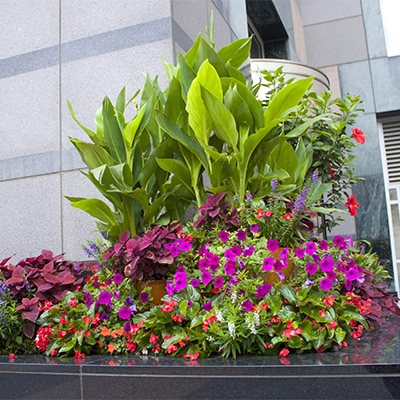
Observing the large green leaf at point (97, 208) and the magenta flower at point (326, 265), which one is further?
the large green leaf at point (97, 208)

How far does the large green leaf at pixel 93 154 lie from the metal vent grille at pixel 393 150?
507 centimetres

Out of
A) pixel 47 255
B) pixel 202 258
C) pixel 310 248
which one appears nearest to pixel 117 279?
pixel 202 258

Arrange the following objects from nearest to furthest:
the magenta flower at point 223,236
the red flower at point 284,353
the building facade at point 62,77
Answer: the red flower at point 284,353 < the magenta flower at point 223,236 < the building facade at point 62,77

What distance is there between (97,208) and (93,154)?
261 millimetres

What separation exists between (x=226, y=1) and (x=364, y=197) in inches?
135

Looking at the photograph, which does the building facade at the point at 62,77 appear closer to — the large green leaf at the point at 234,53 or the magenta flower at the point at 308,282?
the large green leaf at the point at 234,53

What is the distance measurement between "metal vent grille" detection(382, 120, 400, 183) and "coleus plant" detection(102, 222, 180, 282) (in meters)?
5.04

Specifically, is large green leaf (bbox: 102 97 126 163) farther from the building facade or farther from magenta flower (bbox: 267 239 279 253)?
magenta flower (bbox: 267 239 279 253)

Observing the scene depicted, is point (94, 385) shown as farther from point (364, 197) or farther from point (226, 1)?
point (364, 197)

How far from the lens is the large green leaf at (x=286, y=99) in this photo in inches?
70.0

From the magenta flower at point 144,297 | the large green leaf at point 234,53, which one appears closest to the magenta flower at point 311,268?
the magenta flower at point 144,297

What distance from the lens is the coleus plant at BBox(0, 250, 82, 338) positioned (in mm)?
1939

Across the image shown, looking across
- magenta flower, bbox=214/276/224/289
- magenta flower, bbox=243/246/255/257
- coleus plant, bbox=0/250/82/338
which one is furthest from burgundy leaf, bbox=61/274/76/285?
magenta flower, bbox=243/246/255/257

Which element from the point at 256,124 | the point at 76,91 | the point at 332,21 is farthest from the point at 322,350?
the point at 332,21
